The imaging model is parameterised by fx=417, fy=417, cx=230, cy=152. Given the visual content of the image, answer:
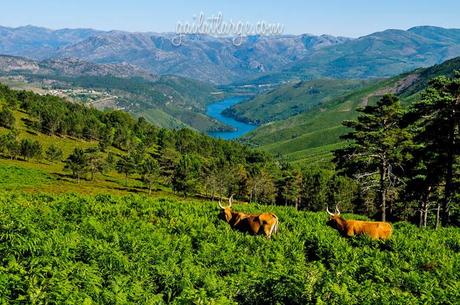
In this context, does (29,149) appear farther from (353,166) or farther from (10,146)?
(353,166)

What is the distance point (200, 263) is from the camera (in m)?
15.5

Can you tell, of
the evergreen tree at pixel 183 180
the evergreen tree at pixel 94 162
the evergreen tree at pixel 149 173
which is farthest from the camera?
the evergreen tree at pixel 94 162

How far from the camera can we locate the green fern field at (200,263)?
36.4 feet

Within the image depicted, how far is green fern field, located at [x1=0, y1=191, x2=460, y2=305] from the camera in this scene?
1109cm

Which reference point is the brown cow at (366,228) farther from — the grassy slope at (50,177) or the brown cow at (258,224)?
the grassy slope at (50,177)

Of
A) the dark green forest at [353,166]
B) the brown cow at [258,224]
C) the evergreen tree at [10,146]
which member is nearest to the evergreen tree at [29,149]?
the dark green forest at [353,166]

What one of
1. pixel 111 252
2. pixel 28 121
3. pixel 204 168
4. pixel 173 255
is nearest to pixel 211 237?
pixel 173 255

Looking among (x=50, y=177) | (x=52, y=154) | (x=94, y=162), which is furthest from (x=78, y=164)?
(x=52, y=154)

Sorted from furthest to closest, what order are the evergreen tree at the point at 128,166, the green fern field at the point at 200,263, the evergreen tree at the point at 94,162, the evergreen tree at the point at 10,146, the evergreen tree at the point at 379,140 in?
the evergreen tree at the point at 128,166
the evergreen tree at the point at 10,146
the evergreen tree at the point at 94,162
the evergreen tree at the point at 379,140
the green fern field at the point at 200,263

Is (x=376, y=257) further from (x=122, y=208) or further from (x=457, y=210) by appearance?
(x=457, y=210)

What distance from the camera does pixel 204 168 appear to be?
5408 inches

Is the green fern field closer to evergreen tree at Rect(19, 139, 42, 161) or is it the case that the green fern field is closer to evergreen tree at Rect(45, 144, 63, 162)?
evergreen tree at Rect(19, 139, 42, 161)

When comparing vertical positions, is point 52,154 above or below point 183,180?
above

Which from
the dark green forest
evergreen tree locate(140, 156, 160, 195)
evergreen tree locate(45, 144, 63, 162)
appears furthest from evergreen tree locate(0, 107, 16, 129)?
evergreen tree locate(140, 156, 160, 195)
